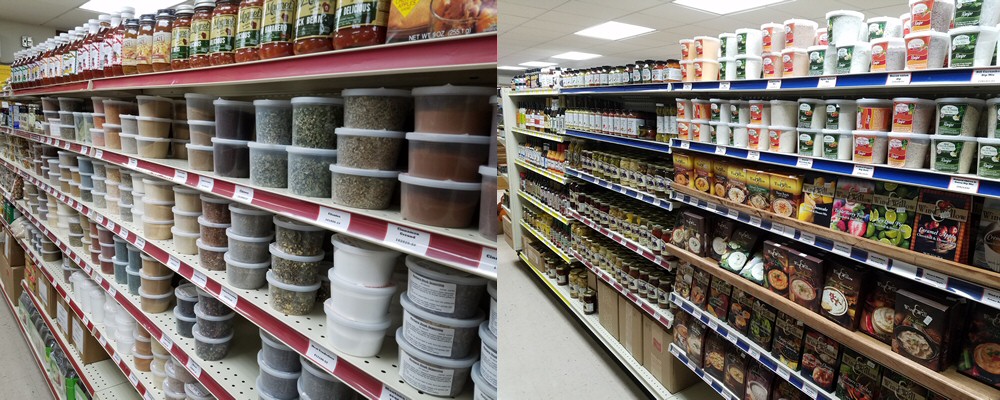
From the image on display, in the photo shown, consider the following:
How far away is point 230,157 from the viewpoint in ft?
5.48

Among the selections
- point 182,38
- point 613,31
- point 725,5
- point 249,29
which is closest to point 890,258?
point 249,29

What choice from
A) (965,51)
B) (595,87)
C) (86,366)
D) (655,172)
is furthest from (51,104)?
(965,51)

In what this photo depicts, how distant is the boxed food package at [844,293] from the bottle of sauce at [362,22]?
5.59 ft

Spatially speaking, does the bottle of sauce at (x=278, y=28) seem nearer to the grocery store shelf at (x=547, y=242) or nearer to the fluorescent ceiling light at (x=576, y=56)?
the grocery store shelf at (x=547, y=242)

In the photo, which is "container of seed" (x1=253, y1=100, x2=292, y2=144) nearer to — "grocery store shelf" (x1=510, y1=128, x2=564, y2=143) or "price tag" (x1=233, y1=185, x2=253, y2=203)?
"price tag" (x1=233, y1=185, x2=253, y2=203)

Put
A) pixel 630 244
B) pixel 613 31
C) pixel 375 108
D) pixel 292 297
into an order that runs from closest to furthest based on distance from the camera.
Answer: pixel 375 108
pixel 292 297
pixel 630 244
pixel 613 31

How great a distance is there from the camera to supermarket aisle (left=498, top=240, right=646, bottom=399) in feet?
10.3

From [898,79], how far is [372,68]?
1.48 m

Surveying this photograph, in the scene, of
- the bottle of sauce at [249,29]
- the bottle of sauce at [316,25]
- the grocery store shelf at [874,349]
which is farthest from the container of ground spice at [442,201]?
the grocery store shelf at [874,349]

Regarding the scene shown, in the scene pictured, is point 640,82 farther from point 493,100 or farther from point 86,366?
point 86,366

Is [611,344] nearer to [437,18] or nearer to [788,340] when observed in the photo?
[788,340]

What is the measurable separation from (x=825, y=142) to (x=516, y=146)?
11.6 ft

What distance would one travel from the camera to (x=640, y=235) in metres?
3.00

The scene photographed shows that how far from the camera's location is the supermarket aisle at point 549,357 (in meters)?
3.15
